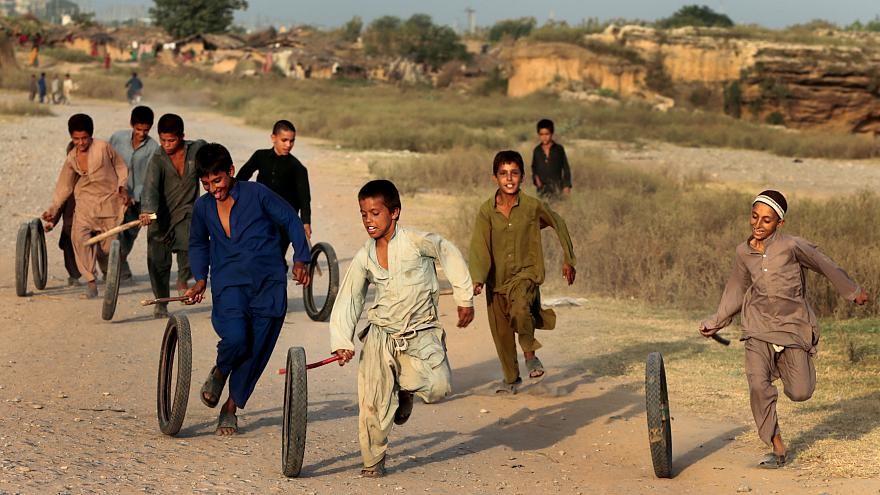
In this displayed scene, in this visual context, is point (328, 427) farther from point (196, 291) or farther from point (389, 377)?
point (389, 377)

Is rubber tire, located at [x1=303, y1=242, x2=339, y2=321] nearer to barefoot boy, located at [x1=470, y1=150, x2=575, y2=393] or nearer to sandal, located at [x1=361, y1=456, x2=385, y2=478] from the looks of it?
barefoot boy, located at [x1=470, y1=150, x2=575, y2=393]

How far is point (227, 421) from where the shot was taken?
7570 millimetres

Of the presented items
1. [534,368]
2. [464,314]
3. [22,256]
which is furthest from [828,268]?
[22,256]

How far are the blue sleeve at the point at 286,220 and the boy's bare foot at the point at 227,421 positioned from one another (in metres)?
0.88

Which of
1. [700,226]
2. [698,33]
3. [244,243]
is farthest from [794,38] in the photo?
[244,243]

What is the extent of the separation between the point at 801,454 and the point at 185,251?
553cm

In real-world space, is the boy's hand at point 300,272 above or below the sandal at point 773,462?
above

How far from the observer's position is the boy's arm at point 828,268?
7035 millimetres

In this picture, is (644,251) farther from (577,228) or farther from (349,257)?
(349,257)

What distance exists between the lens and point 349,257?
→ 1574 cm

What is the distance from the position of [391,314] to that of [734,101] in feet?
148

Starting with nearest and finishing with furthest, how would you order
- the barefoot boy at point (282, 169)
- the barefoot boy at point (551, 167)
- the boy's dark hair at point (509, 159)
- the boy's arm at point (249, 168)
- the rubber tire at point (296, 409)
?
the rubber tire at point (296, 409), the boy's dark hair at point (509, 159), the boy's arm at point (249, 168), the barefoot boy at point (282, 169), the barefoot boy at point (551, 167)

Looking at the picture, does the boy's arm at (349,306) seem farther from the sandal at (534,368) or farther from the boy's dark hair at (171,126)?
the boy's dark hair at (171,126)

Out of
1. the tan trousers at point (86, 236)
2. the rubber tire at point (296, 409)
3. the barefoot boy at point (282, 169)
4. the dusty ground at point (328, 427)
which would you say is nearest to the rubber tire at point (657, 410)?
the dusty ground at point (328, 427)
